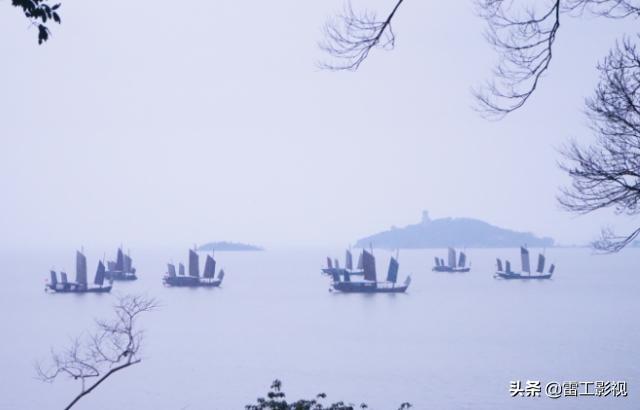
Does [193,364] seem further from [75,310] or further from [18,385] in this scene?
Answer: [75,310]

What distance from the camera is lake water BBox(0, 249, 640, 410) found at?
2458 centimetres

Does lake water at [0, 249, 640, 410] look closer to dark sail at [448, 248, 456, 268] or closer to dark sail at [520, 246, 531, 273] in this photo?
dark sail at [520, 246, 531, 273]

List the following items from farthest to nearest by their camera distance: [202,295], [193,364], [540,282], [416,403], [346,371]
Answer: [540,282], [202,295], [193,364], [346,371], [416,403]

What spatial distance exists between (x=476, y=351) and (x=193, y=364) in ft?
44.7

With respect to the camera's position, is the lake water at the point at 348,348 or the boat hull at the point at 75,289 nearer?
the lake water at the point at 348,348

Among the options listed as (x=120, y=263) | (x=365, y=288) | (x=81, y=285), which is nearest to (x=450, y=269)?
(x=365, y=288)

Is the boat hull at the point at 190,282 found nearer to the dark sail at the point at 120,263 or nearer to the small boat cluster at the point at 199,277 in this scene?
the small boat cluster at the point at 199,277

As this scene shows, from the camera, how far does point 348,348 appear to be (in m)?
36.0

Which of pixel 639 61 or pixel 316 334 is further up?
pixel 639 61

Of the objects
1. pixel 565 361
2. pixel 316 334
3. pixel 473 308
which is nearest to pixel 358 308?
Result: pixel 473 308

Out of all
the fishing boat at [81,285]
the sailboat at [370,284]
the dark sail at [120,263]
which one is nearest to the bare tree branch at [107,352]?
the fishing boat at [81,285]

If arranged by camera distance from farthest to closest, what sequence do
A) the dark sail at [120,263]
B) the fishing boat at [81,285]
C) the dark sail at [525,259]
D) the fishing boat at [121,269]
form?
1. the dark sail at [525,259]
2. the dark sail at [120,263]
3. the fishing boat at [121,269]
4. the fishing boat at [81,285]

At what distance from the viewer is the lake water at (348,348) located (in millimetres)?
24578

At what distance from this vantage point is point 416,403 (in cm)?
2309
